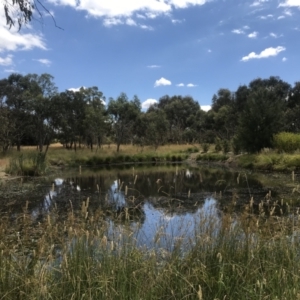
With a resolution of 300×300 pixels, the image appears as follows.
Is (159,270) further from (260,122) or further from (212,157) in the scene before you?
(212,157)

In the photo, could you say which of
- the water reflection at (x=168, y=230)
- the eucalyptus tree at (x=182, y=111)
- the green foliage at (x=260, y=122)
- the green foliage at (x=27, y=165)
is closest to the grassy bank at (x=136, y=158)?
the green foliage at (x=27, y=165)

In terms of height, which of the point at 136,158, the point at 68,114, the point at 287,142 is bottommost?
the point at 136,158

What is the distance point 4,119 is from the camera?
2634 centimetres

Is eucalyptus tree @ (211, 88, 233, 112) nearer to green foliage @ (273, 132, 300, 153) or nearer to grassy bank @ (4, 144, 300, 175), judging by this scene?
grassy bank @ (4, 144, 300, 175)

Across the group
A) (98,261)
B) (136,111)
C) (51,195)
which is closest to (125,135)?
(136,111)

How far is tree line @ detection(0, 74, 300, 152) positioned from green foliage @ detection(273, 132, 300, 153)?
1309mm

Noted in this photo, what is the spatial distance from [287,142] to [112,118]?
2115 centimetres

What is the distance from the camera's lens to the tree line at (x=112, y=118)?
24.9m

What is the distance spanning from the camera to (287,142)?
2250cm

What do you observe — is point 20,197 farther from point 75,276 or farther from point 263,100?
point 263,100

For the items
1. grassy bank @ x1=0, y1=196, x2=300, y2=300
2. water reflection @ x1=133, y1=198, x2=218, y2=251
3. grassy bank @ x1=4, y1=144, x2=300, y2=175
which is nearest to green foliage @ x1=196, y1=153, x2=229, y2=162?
grassy bank @ x1=4, y1=144, x2=300, y2=175

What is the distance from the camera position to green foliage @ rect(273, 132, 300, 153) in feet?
73.1

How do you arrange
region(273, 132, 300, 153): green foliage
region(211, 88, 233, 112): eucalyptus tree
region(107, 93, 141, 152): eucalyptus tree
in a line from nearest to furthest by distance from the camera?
region(273, 132, 300, 153): green foliage, region(107, 93, 141, 152): eucalyptus tree, region(211, 88, 233, 112): eucalyptus tree

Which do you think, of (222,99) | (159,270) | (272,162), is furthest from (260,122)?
(222,99)
